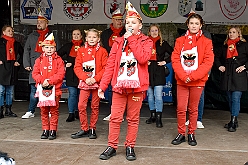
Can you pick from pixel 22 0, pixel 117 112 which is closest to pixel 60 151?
pixel 117 112

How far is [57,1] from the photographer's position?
26.0ft

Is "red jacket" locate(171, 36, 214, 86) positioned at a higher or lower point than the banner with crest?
lower

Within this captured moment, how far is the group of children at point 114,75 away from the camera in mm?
4113

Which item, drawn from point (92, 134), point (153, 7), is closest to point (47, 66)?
point (92, 134)

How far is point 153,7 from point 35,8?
8.42 ft

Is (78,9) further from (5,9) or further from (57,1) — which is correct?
(5,9)

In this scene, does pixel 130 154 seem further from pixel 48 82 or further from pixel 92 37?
pixel 92 37

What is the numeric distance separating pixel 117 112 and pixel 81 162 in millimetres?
689

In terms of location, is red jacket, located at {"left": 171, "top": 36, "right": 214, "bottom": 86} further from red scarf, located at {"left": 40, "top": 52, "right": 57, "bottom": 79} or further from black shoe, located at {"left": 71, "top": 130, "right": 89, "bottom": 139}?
red scarf, located at {"left": 40, "top": 52, "right": 57, "bottom": 79}

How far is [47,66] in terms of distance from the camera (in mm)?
5070

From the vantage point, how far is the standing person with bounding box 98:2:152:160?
4.09 metres

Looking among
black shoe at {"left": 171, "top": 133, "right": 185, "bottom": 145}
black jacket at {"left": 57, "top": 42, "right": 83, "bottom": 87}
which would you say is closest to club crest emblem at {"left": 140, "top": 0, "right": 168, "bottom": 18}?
black jacket at {"left": 57, "top": 42, "right": 83, "bottom": 87}

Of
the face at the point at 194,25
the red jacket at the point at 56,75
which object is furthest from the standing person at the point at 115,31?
the face at the point at 194,25

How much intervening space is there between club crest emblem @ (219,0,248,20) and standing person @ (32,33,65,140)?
379cm
